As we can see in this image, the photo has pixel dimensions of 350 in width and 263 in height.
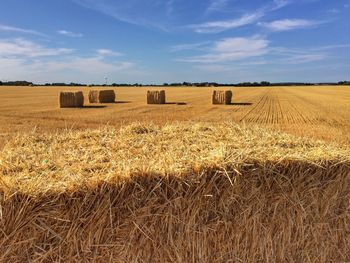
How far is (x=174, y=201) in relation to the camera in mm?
2924

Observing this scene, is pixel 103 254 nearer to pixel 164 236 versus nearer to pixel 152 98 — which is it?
pixel 164 236

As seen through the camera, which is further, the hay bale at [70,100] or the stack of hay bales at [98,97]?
the stack of hay bales at [98,97]

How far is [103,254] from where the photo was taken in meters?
2.85

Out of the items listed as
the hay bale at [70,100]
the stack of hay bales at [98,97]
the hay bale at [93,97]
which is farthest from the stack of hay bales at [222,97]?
the hay bale at [70,100]

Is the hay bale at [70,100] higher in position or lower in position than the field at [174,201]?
lower

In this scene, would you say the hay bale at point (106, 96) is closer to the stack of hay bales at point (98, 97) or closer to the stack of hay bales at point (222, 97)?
the stack of hay bales at point (98, 97)

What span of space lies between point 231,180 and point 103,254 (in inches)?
42.8

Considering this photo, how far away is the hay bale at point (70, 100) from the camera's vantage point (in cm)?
2462

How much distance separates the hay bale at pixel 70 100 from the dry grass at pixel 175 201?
21.4 m

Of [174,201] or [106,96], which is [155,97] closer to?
[106,96]

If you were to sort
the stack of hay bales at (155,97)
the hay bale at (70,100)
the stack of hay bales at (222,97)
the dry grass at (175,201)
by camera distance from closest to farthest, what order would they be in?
the dry grass at (175,201) → the hay bale at (70,100) → the stack of hay bales at (222,97) → the stack of hay bales at (155,97)

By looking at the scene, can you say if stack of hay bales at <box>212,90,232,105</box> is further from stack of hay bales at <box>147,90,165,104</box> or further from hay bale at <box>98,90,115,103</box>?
hay bale at <box>98,90,115,103</box>

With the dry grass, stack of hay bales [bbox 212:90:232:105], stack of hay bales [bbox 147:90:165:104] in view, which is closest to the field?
the dry grass

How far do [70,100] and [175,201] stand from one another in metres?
22.9
